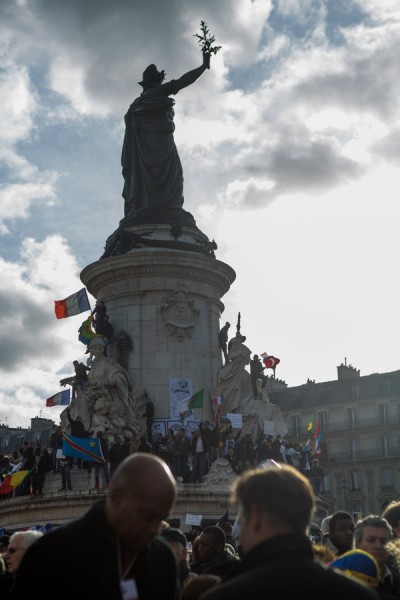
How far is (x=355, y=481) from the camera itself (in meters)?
→ 65.2

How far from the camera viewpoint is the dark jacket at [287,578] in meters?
4.32

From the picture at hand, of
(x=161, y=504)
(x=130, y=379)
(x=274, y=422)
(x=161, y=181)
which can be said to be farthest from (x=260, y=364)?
(x=161, y=504)

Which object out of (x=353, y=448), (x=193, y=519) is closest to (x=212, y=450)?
(x=193, y=519)

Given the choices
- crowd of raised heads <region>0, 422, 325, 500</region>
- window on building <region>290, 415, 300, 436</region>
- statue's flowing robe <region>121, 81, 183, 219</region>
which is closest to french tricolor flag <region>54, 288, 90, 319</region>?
statue's flowing robe <region>121, 81, 183, 219</region>

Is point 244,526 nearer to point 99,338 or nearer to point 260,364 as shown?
point 99,338

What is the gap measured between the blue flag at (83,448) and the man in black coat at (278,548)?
67.3ft

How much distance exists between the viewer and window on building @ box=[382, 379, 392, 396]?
226ft

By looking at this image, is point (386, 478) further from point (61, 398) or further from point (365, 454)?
point (61, 398)

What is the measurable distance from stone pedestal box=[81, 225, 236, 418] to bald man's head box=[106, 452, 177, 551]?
24.0 m

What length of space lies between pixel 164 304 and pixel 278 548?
84.3ft

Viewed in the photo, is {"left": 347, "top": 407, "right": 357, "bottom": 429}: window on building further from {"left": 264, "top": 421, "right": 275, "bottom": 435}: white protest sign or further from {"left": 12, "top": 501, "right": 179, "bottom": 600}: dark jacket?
{"left": 12, "top": 501, "right": 179, "bottom": 600}: dark jacket

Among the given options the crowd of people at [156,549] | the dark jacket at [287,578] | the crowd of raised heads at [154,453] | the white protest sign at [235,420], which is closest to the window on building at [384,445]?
the crowd of raised heads at [154,453]

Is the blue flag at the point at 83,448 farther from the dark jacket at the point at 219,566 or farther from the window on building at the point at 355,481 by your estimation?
the window on building at the point at 355,481

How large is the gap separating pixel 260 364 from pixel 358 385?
40.7 meters
